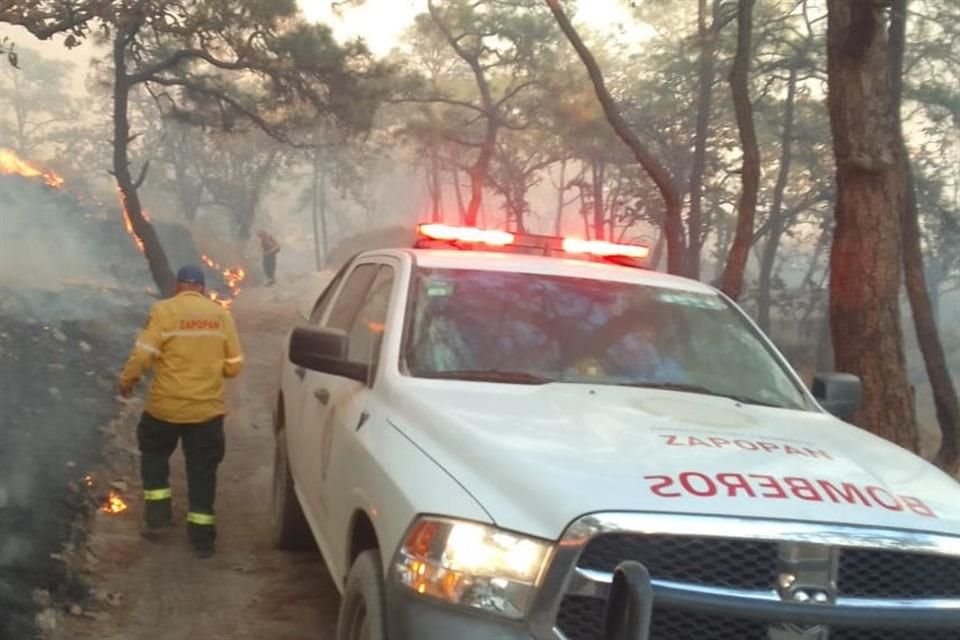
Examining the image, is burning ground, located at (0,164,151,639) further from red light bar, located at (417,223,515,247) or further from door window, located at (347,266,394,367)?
red light bar, located at (417,223,515,247)

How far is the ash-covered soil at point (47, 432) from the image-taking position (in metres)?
5.38

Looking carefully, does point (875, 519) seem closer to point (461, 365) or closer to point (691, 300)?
point (461, 365)

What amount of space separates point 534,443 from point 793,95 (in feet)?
85.7

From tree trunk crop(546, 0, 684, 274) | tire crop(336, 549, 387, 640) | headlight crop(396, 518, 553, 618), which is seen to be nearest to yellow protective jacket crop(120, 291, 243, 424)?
tire crop(336, 549, 387, 640)

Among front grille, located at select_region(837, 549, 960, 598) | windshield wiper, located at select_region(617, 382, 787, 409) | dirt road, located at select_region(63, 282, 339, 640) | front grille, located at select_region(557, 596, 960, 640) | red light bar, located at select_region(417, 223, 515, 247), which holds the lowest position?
dirt road, located at select_region(63, 282, 339, 640)

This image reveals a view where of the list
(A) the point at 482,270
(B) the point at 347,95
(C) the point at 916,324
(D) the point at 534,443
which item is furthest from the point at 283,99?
(D) the point at 534,443

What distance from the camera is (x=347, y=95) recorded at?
734 inches

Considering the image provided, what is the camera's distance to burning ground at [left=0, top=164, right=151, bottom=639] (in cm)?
551

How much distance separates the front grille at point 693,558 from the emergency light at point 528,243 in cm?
257

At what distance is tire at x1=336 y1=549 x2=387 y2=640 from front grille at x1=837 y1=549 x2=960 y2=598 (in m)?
1.27

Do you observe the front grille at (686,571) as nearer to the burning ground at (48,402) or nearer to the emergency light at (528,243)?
the emergency light at (528,243)

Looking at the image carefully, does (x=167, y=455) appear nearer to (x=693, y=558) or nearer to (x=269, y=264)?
(x=693, y=558)

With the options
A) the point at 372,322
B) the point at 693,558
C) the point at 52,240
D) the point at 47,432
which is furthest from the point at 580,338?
the point at 52,240

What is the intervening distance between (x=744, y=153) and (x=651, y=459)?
418 inches
